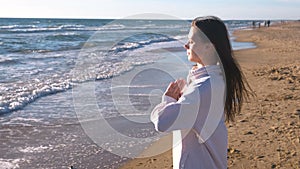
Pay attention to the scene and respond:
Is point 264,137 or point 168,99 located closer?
point 168,99

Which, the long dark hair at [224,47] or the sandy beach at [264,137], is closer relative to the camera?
the long dark hair at [224,47]

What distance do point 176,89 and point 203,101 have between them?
185 millimetres

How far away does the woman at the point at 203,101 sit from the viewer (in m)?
1.75

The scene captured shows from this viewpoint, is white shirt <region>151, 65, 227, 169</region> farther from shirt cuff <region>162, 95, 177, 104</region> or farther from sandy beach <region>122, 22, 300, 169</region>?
sandy beach <region>122, 22, 300, 169</region>

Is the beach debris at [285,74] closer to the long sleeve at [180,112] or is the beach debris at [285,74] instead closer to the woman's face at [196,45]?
the woman's face at [196,45]

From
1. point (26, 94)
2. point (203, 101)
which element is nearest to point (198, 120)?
point (203, 101)

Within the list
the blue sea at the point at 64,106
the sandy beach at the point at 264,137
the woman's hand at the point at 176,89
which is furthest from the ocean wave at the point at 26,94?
the woman's hand at the point at 176,89

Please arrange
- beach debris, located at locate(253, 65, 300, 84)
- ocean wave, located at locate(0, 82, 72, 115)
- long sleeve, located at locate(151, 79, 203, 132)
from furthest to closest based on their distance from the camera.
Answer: beach debris, located at locate(253, 65, 300, 84) → ocean wave, located at locate(0, 82, 72, 115) → long sleeve, located at locate(151, 79, 203, 132)

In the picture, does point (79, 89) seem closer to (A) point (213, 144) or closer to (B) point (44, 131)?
(B) point (44, 131)

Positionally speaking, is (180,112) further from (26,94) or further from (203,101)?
(26,94)

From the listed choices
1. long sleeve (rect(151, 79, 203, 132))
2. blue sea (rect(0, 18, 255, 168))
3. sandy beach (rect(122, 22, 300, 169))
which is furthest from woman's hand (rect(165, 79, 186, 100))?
sandy beach (rect(122, 22, 300, 169))

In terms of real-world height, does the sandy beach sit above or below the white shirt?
below

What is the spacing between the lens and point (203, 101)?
1.77 metres

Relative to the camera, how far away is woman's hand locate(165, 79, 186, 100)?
1.87m
